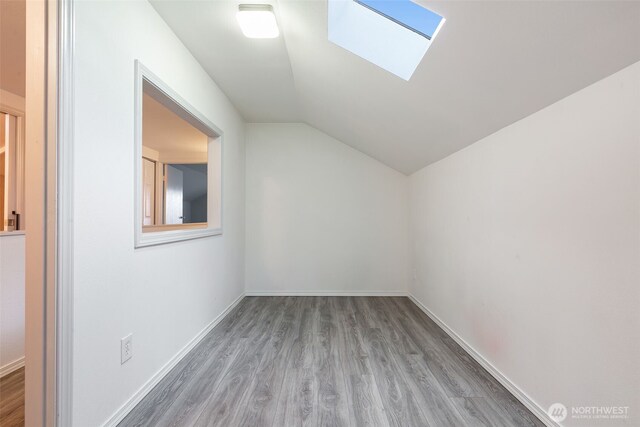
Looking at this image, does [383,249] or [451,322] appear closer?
[451,322]

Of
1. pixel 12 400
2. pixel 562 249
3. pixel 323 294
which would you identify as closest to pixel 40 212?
pixel 12 400

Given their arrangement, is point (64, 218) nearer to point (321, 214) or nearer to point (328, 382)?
point (328, 382)

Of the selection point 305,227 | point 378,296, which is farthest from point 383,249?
Result: point 305,227

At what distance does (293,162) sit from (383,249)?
1.79m

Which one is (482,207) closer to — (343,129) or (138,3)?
(343,129)

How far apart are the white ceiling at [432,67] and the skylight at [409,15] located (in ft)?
0.39

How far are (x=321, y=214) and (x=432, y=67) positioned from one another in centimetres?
244

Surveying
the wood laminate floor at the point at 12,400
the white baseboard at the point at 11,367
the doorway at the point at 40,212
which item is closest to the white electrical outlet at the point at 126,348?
the doorway at the point at 40,212

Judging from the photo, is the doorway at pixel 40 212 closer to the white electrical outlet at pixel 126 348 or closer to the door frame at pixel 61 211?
the door frame at pixel 61 211

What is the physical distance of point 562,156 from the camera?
1.30 metres

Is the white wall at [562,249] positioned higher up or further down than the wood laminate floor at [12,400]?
higher up

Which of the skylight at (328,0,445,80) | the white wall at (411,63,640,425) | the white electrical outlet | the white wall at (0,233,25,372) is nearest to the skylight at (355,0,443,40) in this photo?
the skylight at (328,0,445,80)

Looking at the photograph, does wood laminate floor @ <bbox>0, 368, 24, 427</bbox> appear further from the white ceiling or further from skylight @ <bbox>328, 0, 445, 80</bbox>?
skylight @ <bbox>328, 0, 445, 80</bbox>

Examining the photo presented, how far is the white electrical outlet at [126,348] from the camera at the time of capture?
1.42 meters
